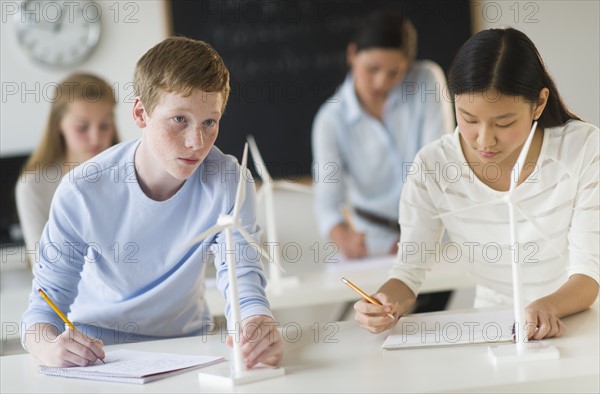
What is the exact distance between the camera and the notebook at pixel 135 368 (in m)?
1.37

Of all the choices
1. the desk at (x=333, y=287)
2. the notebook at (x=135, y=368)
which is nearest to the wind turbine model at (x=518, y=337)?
the notebook at (x=135, y=368)

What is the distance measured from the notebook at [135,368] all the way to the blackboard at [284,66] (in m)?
2.86

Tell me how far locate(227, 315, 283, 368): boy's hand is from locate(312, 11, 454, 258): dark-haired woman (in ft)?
5.76

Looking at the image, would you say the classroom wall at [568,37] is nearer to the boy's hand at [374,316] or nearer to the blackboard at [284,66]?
the blackboard at [284,66]

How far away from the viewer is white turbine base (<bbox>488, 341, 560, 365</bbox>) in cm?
134

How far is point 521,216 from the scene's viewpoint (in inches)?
70.3

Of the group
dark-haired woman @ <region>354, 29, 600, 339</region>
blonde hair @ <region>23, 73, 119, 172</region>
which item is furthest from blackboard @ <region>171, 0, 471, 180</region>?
dark-haired woman @ <region>354, 29, 600, 339</region>

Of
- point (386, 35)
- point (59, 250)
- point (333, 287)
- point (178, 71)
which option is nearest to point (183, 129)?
point (178, 71)

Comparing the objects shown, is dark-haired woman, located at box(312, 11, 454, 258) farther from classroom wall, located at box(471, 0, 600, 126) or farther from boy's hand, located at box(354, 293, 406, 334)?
boy's hand, located at box(354, 293, 406, 334)

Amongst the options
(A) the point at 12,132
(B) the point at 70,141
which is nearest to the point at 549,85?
(B) the point at 70,141

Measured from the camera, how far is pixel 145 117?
5.26 ft

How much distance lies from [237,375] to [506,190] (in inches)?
29.9

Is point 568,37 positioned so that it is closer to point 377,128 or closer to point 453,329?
point 377,128

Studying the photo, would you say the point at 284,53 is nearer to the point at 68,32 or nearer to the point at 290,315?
the point at 68,32
